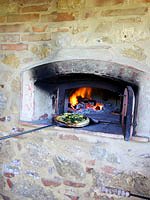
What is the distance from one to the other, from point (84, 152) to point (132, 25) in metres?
0.96

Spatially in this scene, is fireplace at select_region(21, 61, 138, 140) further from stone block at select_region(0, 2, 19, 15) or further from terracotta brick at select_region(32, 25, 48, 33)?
stone block at select_region(0, 2, 19, 15)

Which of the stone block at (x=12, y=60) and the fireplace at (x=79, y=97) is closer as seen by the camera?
the fireplace at (x=79, y=97)

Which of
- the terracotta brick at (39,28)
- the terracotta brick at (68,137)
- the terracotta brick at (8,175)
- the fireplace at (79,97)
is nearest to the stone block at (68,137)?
the terracotta brick at (68,137)

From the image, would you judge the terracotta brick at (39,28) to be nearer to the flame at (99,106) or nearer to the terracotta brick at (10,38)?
the terracotta brick at (10,38)

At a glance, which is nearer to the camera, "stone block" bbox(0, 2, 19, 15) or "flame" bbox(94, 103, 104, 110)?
"stone block" bbox(0, 2, 19, 15)

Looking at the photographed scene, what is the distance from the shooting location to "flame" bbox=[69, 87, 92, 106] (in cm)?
217

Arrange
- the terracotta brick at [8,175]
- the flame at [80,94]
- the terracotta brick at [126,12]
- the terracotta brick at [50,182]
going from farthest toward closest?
the flame at [80,94] → the terracotta brick at [8,175] → the terracotta brick at [50,182] → the terracotta brick at [126,12]

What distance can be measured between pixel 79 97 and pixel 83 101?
0.20 feet

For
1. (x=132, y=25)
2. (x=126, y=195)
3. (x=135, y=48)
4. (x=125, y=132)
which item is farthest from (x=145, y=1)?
(x=126, y=195)

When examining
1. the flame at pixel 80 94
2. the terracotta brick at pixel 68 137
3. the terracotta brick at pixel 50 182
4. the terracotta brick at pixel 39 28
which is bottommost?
the terracotta brick at pixel 50 182

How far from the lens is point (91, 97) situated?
2.29 m

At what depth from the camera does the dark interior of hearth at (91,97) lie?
1.71m

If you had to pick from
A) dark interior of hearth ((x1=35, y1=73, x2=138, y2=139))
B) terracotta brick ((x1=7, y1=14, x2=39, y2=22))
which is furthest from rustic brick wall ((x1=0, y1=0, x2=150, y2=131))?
dark interior of hearth ((x1=35, y1=73, x2=138, y2=139))

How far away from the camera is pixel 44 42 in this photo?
5.47 feet
